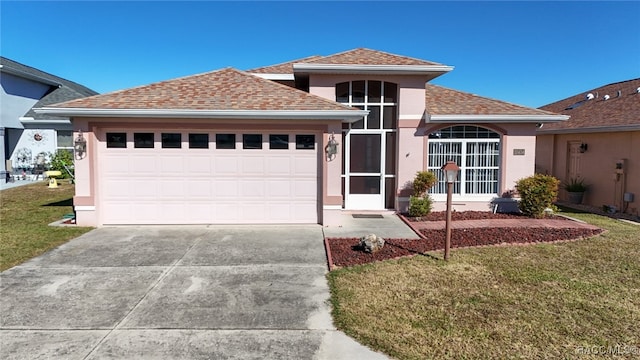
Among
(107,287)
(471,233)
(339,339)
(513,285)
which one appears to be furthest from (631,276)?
(107,287)

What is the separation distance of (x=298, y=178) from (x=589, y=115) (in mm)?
12442

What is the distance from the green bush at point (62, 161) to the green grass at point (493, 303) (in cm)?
1926

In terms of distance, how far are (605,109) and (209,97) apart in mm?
14728

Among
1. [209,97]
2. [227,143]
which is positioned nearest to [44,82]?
[209,97]

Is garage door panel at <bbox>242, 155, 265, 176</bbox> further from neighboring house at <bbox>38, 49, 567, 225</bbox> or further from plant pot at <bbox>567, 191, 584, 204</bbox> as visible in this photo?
plant pot at <bbox>567, 191, 584, 204</bbox>

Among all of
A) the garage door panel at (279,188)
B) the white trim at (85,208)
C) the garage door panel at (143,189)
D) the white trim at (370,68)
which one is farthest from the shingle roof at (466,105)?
the white trim at (85,208)

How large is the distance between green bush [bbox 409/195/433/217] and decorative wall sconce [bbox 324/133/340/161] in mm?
2789

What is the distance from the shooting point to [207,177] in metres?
10.3

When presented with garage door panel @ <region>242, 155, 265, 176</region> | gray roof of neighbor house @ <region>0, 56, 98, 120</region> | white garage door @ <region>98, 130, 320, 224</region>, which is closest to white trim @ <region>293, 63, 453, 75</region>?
white garage door @ <region>98, 130, 320, 224</region>

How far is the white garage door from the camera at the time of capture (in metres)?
10.1

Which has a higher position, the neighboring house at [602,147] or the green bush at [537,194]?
the neighboring house at [602,147]

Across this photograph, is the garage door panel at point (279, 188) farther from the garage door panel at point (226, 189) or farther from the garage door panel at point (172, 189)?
the garage door panel at point (172, 189)

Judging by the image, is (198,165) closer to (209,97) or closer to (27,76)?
(209,97)

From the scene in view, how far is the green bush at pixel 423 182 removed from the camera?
11516 mm
